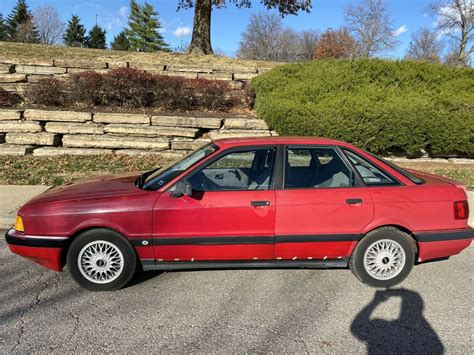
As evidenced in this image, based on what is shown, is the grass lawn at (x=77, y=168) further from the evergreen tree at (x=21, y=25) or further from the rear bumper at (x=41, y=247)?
the evergreen tree at (x=21, y=25)

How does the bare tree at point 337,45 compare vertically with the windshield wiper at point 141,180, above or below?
above

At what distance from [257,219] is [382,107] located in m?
6.55

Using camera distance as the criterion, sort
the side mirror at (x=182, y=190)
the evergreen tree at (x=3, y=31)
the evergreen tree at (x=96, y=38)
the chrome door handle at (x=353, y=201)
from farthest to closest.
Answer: the evergreen tree at (x=96, y=38), the evergreen tree at (x=3, y=31), the chrome door handle at (x=353, y=201), the side mirror at (x=182, y=190)

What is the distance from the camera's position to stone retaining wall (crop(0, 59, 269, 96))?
36.6 ft

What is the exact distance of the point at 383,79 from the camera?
10.6 metres

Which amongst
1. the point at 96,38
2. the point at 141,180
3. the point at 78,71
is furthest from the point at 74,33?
the point at 141,180

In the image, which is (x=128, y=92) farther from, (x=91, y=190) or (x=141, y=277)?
(x=141, y=277)

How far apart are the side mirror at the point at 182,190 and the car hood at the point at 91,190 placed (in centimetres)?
37

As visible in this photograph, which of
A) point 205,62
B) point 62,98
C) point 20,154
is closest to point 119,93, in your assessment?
point 62,98

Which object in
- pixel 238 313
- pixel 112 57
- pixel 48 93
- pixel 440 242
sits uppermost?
pixel 112 57

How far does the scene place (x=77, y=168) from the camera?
26.8 feet

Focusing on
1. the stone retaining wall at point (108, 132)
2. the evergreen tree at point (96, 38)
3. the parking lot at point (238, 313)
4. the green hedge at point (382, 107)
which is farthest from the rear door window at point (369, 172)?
the evergreen tree at point (96, 38)

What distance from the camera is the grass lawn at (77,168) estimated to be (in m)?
7.43

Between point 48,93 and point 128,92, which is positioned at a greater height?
point 128,92
